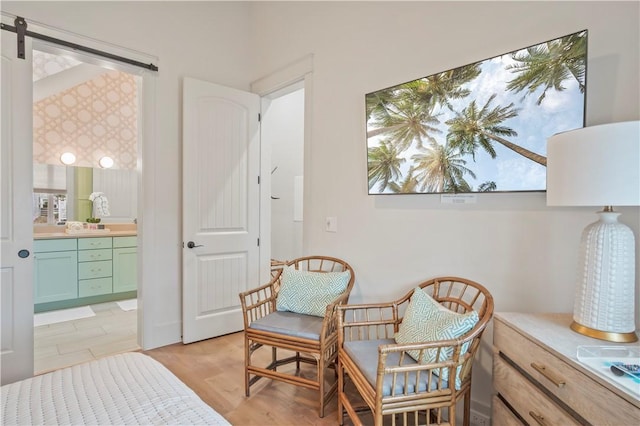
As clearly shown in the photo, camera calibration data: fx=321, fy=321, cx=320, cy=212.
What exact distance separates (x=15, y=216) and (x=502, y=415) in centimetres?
298

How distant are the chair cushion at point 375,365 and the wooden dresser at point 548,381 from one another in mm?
257

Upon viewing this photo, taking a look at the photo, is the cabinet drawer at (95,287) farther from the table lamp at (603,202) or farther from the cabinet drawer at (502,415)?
the table lamp at (603,202)

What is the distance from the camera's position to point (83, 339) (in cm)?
300

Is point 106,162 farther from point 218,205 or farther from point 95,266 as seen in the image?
point 218,205

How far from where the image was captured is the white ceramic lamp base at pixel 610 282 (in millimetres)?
1104

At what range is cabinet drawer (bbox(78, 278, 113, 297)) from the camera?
396 centimetres

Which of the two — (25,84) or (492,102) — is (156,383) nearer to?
(492,102)

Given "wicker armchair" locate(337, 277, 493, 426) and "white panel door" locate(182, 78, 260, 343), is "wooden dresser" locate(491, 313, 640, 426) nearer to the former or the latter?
"wicker armchair" locate(337, 277, 493, 426)

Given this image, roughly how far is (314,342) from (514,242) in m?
1.20

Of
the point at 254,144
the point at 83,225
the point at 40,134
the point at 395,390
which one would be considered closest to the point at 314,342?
the point at 395,390

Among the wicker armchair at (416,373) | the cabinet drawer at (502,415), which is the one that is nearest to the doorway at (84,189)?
the wicker armchair at (416,373)

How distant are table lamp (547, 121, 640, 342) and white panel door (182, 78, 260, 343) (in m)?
2.54

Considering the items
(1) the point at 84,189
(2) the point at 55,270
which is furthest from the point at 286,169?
(2) the point at 55,270

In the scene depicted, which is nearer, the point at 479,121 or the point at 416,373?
the point at 416,373
